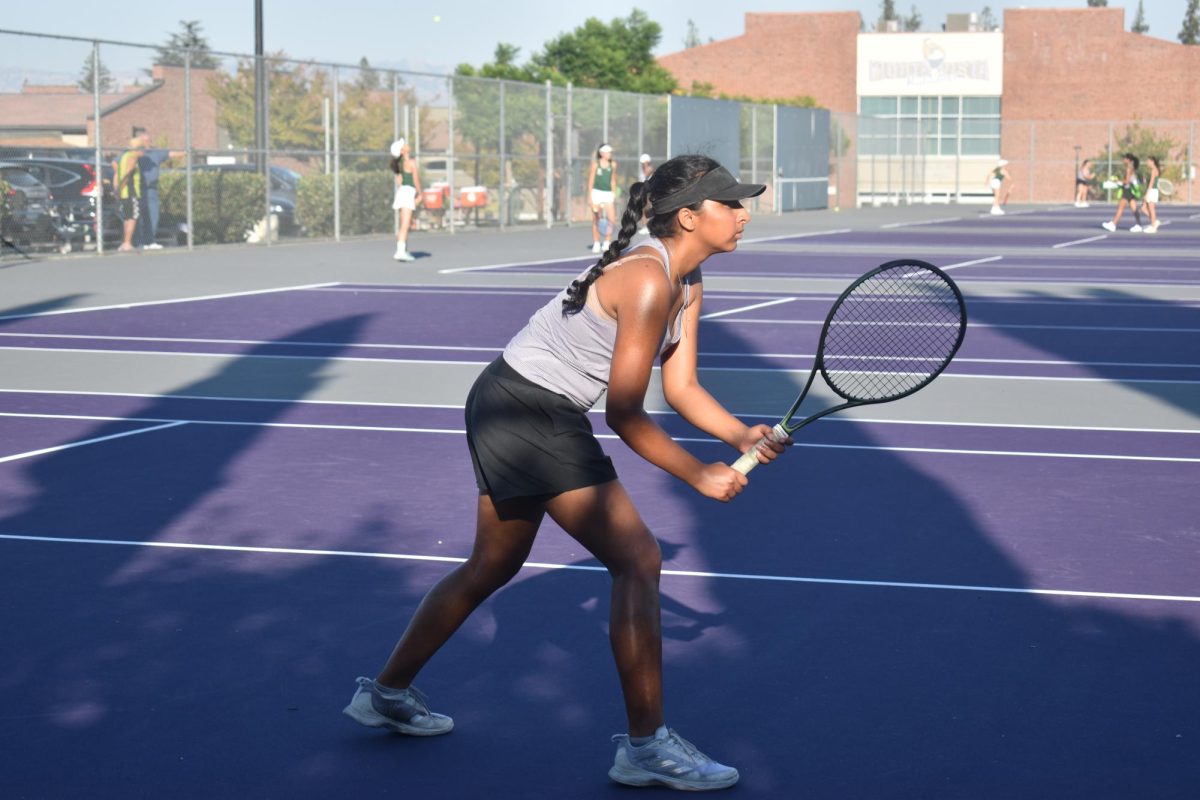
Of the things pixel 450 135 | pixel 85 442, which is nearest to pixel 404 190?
pixel 450 135

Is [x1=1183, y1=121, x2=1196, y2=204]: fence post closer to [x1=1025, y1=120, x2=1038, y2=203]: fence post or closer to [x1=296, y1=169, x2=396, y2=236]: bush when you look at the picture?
[x1=1025, y1=120, x2=1038, y2=203]: fence post

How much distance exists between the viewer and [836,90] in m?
77.2

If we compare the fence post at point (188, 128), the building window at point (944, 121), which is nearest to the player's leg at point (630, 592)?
the fence post at point (188, 128)

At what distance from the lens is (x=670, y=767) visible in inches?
165

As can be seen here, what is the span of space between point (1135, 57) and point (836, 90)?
1240 cm

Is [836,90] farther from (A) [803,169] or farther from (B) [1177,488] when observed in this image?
(B) [1177,488]

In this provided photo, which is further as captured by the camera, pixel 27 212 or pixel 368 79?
pixel 368 79

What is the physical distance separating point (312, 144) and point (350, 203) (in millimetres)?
1644

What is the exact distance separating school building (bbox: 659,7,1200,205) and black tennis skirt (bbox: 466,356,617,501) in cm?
6706

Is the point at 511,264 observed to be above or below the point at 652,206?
below

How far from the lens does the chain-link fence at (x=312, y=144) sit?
24797 mm

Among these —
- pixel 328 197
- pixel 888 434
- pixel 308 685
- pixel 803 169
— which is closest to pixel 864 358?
pixel 888 434

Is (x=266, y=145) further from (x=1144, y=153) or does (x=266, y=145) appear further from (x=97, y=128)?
(x=1144, y=153)

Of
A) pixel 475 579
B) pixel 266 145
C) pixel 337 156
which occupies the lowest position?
pixel 475 579
